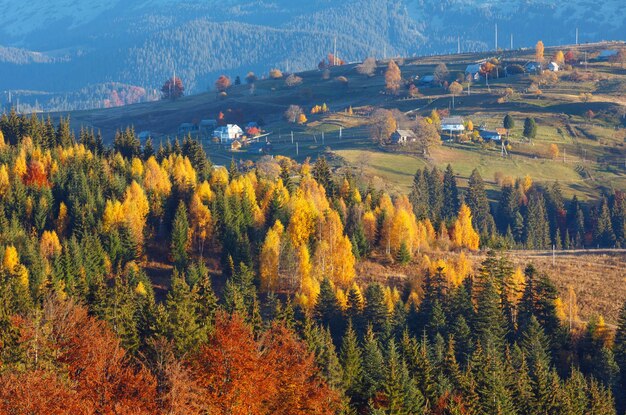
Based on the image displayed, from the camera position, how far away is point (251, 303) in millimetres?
79375

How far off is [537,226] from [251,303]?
87738mm

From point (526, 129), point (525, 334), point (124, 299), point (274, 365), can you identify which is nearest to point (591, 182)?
point (526, 129)

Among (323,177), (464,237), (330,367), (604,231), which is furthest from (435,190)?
(330,367)

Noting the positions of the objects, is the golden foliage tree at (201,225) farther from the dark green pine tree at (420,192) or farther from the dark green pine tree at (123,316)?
the dark green pine tree at (420,192)

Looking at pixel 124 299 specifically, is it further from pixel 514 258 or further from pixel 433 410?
pixel 514 258

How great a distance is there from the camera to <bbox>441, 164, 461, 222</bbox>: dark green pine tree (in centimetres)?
16225

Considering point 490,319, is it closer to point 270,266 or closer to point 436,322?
point 436,322

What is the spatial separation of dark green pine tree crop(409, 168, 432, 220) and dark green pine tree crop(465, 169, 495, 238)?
7.22 m

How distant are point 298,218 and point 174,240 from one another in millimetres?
13629

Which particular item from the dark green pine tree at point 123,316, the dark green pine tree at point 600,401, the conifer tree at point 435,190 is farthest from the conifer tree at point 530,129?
the dark green pine tree at point 123,316

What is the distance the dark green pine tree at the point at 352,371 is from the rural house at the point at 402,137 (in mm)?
124342

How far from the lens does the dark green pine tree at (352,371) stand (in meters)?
61.5

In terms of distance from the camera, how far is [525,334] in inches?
3268

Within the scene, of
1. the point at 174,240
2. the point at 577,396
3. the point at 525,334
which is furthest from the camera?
the point at 174,240
